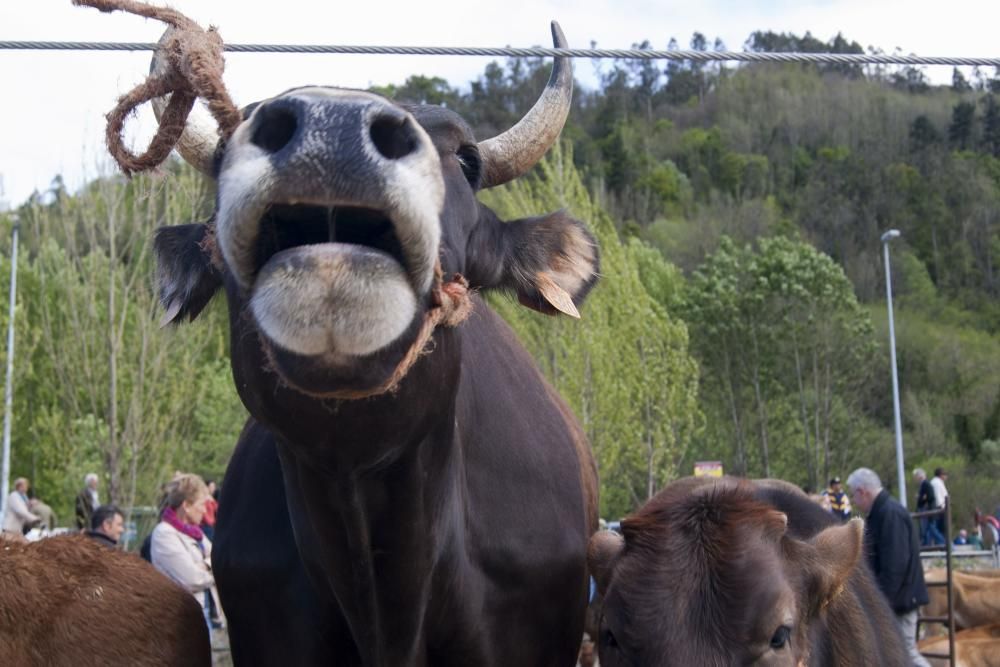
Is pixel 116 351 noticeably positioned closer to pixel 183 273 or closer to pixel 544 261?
pixel 183 273

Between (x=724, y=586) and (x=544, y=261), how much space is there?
51.0 inches

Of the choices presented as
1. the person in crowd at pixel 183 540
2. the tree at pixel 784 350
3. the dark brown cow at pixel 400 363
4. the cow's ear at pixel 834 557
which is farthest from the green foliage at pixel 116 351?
the tree at pixel 784 350

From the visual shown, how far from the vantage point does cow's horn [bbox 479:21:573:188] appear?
185 inches

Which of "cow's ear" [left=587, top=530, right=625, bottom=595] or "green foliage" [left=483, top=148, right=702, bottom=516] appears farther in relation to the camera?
"green foliage" [left=483, top=148, right=702, bottom=516]

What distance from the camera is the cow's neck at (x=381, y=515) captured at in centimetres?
388

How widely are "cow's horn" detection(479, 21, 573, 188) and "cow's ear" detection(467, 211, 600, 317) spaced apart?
20cm

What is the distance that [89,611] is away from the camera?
5.40m

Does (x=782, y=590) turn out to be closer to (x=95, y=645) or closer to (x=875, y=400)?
(x=95, y=645)

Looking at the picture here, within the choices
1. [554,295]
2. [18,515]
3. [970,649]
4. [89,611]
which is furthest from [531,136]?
[18,515]

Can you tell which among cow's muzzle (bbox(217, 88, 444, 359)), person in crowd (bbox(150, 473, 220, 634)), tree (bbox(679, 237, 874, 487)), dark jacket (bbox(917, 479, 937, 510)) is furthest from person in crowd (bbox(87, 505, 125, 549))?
tree (bbox(679, 237, 874, 487))

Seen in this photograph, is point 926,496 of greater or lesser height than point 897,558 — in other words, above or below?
below

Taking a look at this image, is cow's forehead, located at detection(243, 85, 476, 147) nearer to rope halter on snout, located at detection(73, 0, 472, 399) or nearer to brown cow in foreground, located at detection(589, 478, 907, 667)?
rope halter on snout, located at detection(73, 0, 472, 399)

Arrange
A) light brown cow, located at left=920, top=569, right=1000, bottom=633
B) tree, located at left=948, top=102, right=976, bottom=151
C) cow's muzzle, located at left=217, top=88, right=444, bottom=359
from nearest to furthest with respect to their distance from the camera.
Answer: cow's muzzle, located at left=217, top=88, right=444, bottom=359 < light brown cow, located at left=920, top=569, right=1000, bottom=633 < tree, located at left=948, top=102, right=976, bottom=151

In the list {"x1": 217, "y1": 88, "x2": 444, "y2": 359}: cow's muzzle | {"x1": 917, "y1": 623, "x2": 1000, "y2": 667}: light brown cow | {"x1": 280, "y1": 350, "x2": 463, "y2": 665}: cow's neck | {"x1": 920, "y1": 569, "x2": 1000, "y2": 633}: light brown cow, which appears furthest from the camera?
{"x1": 920, "y1": 569, "x2": 1000, "y2": 633}: light brown cow
